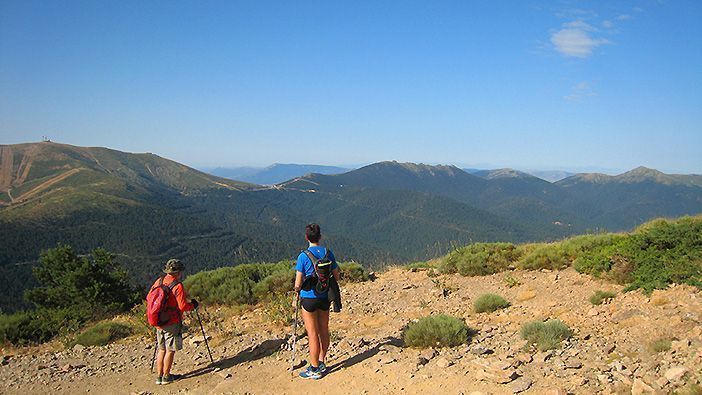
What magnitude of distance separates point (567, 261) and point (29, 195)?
189 m

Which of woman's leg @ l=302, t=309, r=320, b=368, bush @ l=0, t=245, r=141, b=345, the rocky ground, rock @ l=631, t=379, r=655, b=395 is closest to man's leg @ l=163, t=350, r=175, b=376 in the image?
the rocky ground

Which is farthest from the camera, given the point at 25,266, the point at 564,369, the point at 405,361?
the point at 25,266

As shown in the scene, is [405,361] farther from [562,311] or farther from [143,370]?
[143,370]

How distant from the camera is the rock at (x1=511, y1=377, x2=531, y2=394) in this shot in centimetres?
532

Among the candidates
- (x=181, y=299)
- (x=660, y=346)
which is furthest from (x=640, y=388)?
(x=181, y=299)

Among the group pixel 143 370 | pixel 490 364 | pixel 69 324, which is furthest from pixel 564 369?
pixel 69 324

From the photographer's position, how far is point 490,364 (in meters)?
6.13

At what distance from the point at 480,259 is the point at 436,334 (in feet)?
21.1

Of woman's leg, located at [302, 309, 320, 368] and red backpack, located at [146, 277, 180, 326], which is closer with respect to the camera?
woman's leg, located at [302, 309, 320, 368]

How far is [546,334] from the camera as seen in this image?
6641 millimetres

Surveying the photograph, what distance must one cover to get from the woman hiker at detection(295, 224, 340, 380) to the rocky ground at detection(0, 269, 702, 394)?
395 mm

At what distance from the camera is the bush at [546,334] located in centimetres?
644

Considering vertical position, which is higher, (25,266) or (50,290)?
(50,290)

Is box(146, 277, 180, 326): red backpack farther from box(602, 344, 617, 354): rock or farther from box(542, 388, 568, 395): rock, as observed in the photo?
box(602, 344, 617, 354): rock
